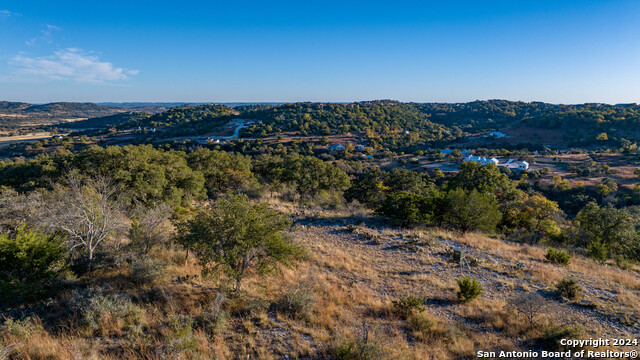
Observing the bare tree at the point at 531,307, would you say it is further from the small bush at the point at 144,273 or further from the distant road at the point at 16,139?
the distant road at the point at 16,139

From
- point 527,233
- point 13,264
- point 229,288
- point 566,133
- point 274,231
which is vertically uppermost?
point 566,133

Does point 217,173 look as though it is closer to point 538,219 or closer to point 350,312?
point 350,312

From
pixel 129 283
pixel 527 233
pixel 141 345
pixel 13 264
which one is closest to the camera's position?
pixel 141 345

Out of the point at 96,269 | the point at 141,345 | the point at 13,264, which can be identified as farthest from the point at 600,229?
the point at 13,264

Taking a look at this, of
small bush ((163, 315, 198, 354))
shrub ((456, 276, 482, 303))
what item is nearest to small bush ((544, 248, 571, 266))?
shrub ((456, 276, 482, 303))

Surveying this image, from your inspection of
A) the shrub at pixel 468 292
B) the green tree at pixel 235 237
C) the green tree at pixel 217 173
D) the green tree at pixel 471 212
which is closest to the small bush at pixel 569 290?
the shrub at pixel 468 292

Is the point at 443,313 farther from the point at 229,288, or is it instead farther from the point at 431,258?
the point at 229,288
